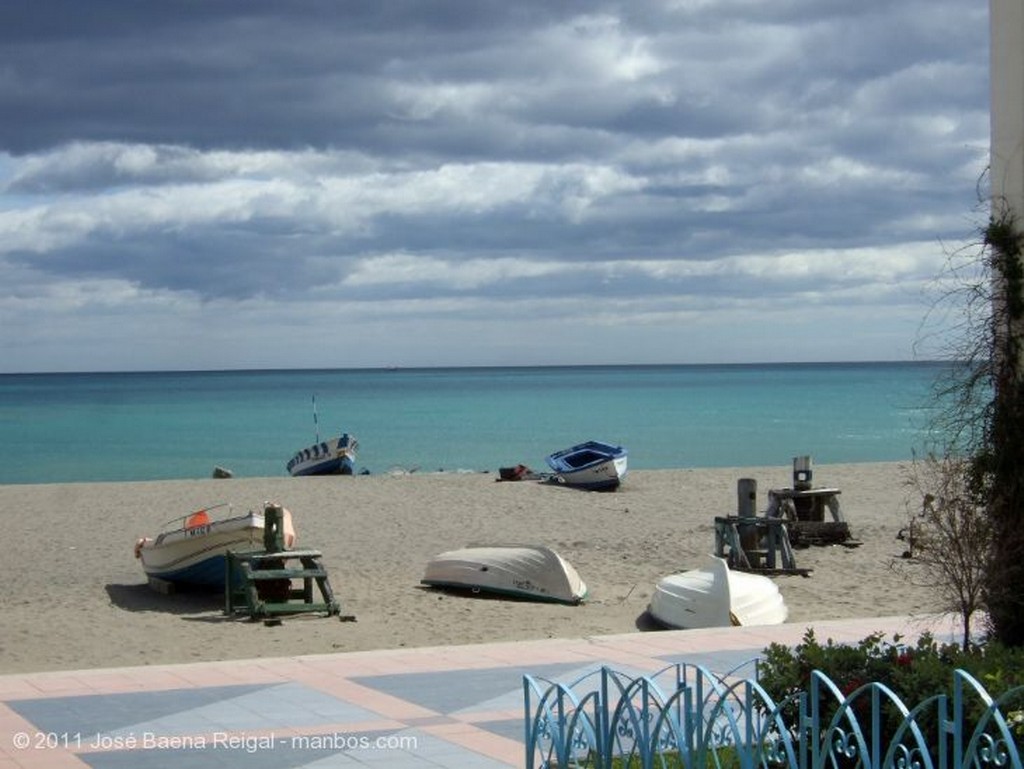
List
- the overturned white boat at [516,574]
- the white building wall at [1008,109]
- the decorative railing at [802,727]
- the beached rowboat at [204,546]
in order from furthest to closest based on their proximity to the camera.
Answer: the beached rowboat at [204,546] < the overturned white boat at [516,574] < the white building wall at [1008,109] < the decorative railing at [802,727]

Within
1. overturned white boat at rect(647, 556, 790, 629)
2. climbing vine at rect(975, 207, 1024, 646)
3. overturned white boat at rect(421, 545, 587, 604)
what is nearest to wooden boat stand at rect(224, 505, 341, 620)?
overturned white boat at rect(421, 545, 587, 604)

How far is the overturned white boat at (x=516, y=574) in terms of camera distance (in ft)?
56.4

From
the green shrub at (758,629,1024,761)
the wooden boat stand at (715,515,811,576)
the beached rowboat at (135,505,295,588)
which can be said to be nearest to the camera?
the green shrub at (758,629,1024,761)

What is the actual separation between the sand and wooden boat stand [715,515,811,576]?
0.34 m

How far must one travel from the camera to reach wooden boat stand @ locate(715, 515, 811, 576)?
18969 millimetres

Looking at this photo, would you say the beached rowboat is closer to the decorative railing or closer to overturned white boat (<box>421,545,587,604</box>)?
overturned white boat (<box>421,545,587,604</box>)

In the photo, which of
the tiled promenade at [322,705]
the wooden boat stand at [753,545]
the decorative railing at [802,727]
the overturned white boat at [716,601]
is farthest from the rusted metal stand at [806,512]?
the decorative railing at [802,727]

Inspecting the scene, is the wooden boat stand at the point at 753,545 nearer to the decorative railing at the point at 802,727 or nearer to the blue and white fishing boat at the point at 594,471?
the decorative railing at the point at 802,727

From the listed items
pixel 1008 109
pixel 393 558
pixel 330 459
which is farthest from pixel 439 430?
pixel 1008 109

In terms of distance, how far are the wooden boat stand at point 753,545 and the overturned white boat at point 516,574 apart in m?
2.27

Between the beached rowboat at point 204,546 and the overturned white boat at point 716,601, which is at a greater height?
the beached rowboat at point 204,546

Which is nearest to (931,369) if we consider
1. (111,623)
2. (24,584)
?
(111,623)

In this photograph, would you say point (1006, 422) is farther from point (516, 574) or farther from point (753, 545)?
point (753, 545)

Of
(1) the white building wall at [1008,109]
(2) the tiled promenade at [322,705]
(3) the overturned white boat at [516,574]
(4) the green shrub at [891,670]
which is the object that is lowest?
(2) the tiled promenade at [322,705]
